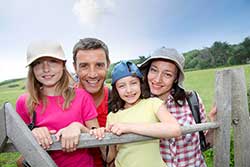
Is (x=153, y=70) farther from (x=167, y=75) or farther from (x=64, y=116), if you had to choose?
(x=64, y=116)

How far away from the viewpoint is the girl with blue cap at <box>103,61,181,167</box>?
1.96 metres

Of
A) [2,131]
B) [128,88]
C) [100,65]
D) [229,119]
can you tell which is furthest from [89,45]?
[229,119]

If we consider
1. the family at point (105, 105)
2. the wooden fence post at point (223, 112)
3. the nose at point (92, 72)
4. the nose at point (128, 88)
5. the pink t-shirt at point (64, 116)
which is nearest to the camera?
the family at point (105, 105)

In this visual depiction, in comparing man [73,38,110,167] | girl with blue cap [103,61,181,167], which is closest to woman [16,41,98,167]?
girl with blue cap [103,61,181,167]

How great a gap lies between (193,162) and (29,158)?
152 centimetres

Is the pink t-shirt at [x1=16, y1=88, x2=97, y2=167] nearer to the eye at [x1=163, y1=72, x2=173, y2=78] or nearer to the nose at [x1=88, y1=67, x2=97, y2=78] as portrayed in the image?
the nose at [x1=88, y1=67, x2=97, y2=78]

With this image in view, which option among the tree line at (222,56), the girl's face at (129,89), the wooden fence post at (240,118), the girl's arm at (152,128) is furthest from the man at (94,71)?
the tree line at (222,56)

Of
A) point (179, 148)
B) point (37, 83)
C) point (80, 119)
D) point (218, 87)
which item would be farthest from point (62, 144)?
point (218, 87)

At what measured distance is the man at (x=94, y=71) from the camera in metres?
2.62

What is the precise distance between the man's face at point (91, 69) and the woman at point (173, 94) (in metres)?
0.37

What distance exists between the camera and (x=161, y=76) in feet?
8.63

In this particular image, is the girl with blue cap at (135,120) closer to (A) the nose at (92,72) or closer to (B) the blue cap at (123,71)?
(B) the blue cap at (123,71)

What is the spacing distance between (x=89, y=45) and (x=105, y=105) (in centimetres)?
54

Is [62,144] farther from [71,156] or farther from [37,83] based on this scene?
[37,83]
